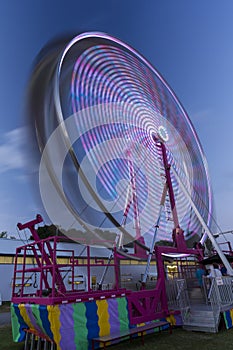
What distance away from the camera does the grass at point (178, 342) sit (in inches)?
251

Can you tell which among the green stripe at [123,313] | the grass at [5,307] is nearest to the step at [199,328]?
the green stripe at [123,313]

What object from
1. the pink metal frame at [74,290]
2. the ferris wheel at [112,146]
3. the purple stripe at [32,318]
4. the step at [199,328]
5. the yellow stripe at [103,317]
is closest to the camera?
the pink metal frame at [74,290]

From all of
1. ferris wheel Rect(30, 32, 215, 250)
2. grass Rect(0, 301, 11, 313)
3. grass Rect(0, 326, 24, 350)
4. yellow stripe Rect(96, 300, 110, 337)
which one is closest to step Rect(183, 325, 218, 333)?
yellow stripe Rect(96, 300, 110, 337)

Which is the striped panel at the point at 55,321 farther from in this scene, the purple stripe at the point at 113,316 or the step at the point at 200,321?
the step at the point at 200,321

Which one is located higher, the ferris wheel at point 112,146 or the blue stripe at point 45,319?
the ferris wheel at point 112,146

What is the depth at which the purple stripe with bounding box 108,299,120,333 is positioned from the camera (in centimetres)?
670

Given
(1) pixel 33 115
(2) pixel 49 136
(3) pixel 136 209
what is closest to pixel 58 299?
(2) pixel 49 136

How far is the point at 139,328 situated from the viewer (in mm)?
6992

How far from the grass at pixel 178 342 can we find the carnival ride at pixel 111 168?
48cm

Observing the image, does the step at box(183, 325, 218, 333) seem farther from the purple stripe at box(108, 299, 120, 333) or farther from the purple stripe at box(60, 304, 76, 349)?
the purple stripe at box(60, 304, 76, 349)

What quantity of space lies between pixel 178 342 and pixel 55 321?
3.03 m

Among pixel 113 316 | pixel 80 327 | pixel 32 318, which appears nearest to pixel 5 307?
pixel 32 318

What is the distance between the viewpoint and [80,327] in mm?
6039

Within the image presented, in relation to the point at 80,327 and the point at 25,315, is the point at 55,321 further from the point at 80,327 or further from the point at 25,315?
the point at 25,315
